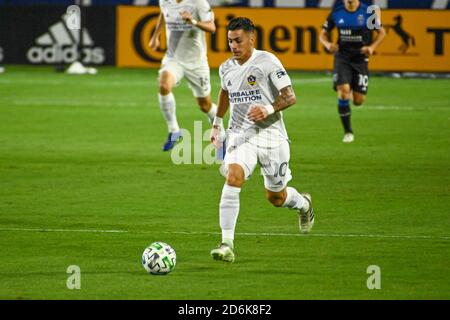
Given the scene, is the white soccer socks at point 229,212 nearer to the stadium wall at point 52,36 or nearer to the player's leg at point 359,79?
the player's leg at point 359,79

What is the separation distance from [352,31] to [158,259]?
11.2m

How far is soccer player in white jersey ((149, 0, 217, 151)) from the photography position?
1858 centimetres

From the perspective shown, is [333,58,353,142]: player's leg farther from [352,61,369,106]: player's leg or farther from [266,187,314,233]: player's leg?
[266,187,314,233]: player's leg

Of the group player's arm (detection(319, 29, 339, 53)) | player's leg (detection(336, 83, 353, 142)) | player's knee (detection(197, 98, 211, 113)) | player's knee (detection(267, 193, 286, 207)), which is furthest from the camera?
player's leg (detection(336, 83, 353, 142))

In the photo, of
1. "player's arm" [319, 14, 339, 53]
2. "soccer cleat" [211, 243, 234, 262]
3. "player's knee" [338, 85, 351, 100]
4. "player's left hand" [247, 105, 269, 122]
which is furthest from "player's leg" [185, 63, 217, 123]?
"soccer cleat" [211, 243, 234, 262]

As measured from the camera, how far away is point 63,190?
605 inches

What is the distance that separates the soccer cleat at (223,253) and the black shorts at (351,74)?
1030cm

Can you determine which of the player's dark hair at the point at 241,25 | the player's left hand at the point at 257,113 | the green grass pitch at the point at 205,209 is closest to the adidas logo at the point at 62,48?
the green grass pitch at the point at 205,209

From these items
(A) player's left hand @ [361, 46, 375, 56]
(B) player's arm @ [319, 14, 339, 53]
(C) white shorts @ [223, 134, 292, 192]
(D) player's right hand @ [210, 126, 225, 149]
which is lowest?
(C) white shorts @ [223, 134, 292, 192]

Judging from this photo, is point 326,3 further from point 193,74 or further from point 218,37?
point 193,74

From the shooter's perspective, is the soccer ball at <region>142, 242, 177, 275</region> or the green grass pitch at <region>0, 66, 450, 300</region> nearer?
the green grass pitch at <region>0, 66, 450, 300</region>

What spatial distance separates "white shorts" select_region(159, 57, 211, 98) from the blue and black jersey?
295cm

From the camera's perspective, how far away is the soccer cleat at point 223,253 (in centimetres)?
1075
